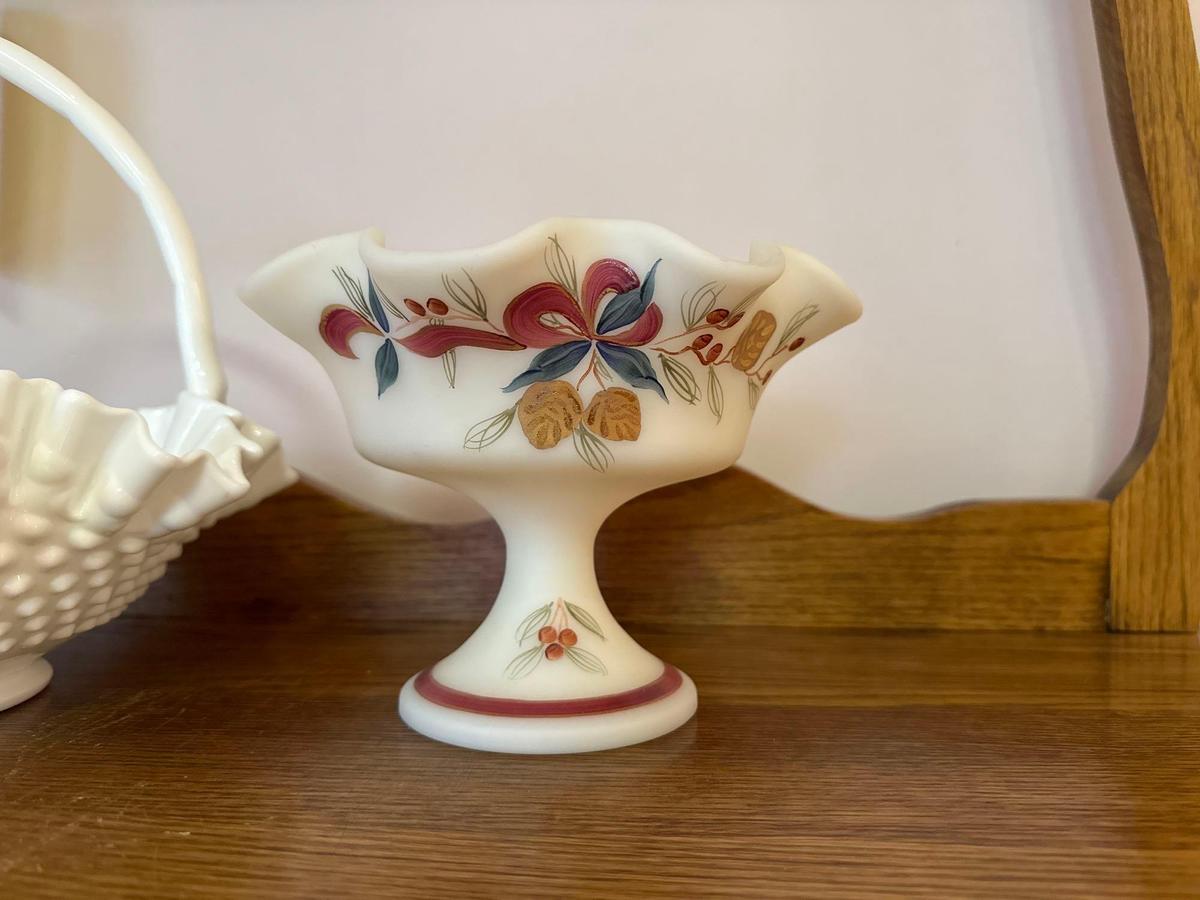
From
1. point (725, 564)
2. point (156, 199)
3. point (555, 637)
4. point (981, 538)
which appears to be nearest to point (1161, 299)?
point (981, 538)

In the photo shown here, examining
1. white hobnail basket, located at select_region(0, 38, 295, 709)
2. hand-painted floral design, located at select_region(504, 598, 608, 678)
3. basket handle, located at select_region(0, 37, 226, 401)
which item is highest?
basket handle, located at select_region(0, 37, 226, 401)

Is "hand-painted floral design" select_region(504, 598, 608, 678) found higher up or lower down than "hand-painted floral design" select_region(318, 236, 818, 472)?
lower down

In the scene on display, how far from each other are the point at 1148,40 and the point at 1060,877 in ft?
1.51

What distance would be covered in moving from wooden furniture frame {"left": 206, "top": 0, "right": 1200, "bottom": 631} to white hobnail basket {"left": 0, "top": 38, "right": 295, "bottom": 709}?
0.15 meters

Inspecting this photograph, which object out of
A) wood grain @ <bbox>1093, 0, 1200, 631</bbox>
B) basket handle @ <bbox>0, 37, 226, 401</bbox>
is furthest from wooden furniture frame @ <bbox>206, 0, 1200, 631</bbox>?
basket handle @ <bbox>0, 37, 226, 401</bbox>

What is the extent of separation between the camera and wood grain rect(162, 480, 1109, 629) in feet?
1.86

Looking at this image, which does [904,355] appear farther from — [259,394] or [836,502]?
[259,394]

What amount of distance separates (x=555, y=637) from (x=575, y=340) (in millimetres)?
129

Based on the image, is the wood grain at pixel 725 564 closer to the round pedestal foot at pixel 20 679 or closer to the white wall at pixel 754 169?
the white wall at pixel 754 169

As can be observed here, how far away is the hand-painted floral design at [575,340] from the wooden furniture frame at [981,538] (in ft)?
0.64

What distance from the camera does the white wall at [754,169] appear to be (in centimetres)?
61

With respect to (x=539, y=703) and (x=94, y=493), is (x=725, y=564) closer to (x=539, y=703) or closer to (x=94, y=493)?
(x=539, y=703)

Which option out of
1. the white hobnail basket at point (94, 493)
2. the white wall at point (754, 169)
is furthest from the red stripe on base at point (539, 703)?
the white wall at point (754, 169)

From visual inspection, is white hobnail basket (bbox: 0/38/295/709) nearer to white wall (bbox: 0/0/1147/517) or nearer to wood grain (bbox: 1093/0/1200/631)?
white wall (bbox: 0/0/1147/517)
